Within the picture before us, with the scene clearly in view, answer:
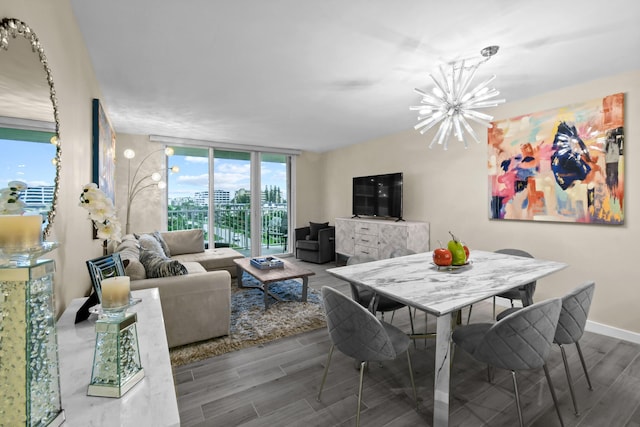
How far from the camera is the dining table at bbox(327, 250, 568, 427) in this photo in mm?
1586

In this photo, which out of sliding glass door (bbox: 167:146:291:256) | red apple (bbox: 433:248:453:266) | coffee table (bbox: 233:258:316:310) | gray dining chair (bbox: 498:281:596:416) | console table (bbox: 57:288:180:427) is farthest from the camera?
sliding glass door (bbox: 167:146:291:256)

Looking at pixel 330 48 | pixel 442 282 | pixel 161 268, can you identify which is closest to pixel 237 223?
pixel 161 268

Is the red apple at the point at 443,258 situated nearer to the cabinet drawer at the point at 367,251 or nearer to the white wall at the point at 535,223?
the white wall at the point at 535,223

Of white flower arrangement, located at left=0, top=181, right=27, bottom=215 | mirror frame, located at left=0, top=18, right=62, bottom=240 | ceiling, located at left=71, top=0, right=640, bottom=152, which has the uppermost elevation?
ceiling, located at left=71, top=0, right=640, bottom=152

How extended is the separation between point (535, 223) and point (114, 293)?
3931 mm

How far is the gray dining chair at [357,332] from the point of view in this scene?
5.12ft

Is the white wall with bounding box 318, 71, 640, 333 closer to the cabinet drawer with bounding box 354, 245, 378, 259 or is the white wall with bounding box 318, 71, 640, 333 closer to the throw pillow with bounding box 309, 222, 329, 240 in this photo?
the cabinet drawer with bounding box 354, 245, 378, 259

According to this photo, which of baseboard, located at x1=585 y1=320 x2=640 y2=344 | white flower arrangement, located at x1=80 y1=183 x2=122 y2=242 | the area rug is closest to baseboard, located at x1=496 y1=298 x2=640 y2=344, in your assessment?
baseboard, located at x1=585 y1=320 x2=640 y2=344

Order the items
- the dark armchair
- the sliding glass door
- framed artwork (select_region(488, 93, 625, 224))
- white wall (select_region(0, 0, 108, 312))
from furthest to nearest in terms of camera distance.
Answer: the dark armchair < the sliding glass door < framed artwork (select_region(488, 93, 625, 224)) < white wall (select_region(0, 0, 108, 312))

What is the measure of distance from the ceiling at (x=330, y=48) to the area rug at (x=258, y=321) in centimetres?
245

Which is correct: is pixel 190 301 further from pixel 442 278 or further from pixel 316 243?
pixel 316 243

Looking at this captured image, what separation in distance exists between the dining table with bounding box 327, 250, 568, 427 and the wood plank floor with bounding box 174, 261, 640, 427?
0.39 m

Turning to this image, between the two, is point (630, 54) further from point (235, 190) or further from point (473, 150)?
point (235, 190)

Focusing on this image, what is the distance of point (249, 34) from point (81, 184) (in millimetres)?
1578
